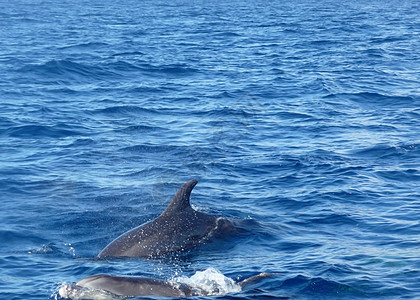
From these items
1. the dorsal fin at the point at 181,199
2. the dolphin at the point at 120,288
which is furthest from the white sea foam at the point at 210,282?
the dorsal fin at the point at 181,199

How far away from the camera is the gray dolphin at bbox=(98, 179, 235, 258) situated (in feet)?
41.0

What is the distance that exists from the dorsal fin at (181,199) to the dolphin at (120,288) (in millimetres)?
2971

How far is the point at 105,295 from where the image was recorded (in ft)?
31.2

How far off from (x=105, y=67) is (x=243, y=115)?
11.5 metres

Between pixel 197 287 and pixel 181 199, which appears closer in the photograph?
pixel 197 287

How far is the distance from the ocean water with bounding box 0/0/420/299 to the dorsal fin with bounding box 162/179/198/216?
2.89ft

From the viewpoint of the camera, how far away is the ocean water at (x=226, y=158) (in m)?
12.0

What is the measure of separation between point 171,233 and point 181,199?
66 cm

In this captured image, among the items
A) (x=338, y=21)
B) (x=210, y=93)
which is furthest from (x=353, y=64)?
(x=338, y=21)

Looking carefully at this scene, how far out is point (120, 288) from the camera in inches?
379

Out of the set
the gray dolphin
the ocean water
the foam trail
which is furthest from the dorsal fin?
the foam trail

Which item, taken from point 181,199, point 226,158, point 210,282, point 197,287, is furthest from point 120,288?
point 226,158

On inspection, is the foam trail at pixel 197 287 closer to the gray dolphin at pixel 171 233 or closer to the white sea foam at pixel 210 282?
the white sea foam at pixel 210 282

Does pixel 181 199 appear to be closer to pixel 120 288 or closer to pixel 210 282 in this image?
pixel 210 282
